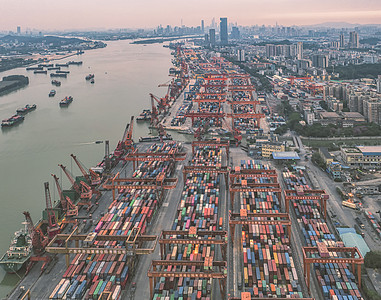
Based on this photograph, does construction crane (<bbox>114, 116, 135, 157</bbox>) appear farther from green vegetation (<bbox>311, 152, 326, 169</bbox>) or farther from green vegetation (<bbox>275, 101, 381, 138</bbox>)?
green vegetation (<bbox>311, 152, 326, 169</bbox>)

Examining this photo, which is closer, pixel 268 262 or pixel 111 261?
pixel 268 262

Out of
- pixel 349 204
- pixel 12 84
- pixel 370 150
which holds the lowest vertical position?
pixel 349 204

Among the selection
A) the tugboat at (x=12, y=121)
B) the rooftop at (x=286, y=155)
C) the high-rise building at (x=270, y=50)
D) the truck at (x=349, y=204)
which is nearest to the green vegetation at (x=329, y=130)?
the rooftop at (x=286, y=155)

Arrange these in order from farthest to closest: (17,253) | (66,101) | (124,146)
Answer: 1. (66,101)
2. (124,146)
3. (17,253)

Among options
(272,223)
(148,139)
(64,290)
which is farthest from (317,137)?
(64,290)

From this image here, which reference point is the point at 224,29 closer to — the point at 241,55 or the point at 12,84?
the point at 241,55

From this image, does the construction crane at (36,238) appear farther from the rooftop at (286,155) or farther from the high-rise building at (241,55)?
the high-rise building at (241,55)

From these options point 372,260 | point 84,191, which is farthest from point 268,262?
point 84,191
